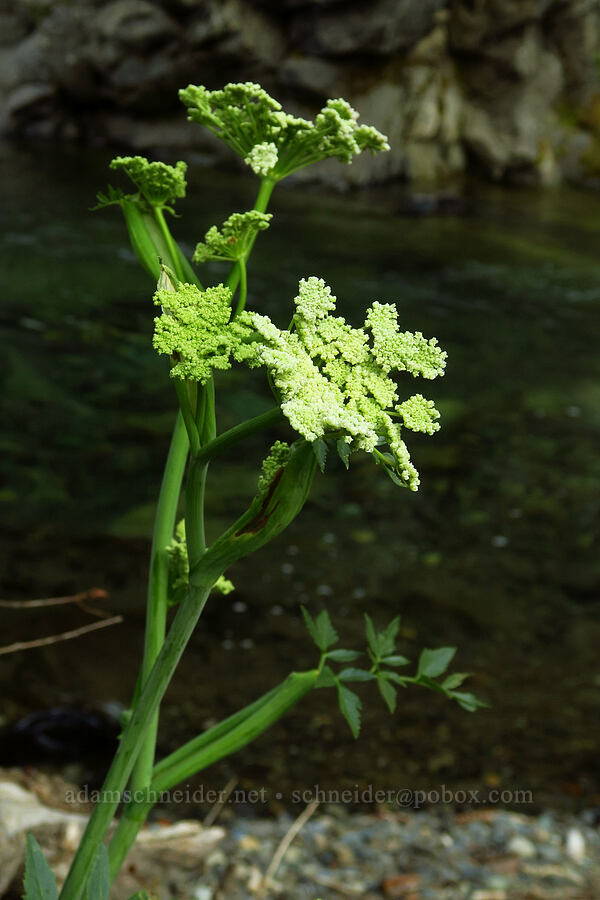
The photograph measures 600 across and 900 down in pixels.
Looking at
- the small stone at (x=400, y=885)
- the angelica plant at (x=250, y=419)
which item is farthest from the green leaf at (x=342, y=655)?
the small stone at (x=400, y=885)

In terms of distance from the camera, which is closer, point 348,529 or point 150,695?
point 150,695

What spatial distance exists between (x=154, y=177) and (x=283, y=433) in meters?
4.60

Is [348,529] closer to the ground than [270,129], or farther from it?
closer to the ground

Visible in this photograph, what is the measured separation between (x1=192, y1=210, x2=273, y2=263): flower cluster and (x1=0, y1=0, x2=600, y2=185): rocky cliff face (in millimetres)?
12993

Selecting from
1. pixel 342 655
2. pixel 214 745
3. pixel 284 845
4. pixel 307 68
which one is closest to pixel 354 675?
pixel 342 655

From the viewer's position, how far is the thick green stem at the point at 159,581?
102 centimetres

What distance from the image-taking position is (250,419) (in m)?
Result: 0.84

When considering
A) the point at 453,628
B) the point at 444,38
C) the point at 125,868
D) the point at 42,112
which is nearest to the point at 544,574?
the point at 453,628

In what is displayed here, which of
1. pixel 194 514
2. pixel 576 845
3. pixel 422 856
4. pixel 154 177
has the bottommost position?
pixel 576 845

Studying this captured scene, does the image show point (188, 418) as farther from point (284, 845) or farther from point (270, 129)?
point (284, 845)

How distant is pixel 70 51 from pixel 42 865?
14197mm

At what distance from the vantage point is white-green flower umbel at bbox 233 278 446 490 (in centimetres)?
71

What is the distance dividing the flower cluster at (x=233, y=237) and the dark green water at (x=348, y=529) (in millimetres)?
2097

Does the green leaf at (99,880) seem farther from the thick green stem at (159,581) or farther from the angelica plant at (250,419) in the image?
the thick green stem at (159,581)
